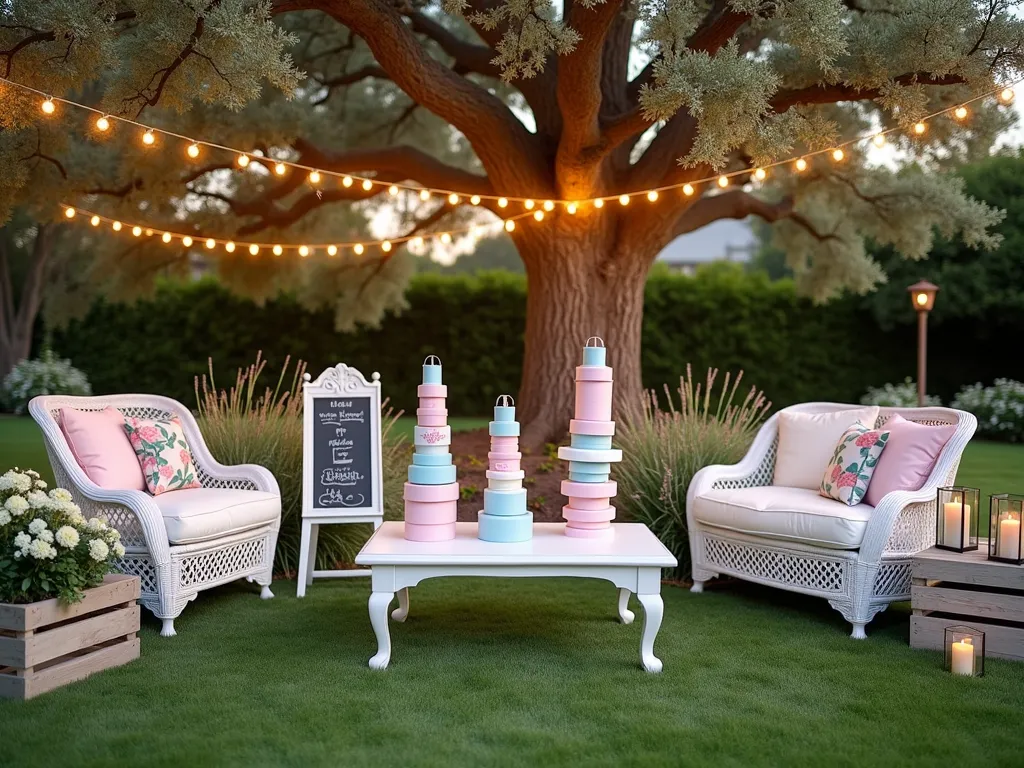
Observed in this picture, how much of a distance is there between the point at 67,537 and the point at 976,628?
317 centimetres

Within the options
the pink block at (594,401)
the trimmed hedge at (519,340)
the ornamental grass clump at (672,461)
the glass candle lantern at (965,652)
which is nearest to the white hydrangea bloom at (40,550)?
the pink block at (594,401)

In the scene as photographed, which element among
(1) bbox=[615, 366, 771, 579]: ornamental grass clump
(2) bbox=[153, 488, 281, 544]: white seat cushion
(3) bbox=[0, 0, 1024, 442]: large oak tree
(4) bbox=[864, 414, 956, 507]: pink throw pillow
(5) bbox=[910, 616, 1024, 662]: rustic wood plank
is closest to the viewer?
(5) bbox=[910, 616, 1024, 662]: rustic wood plank

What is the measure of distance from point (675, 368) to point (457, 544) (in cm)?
856

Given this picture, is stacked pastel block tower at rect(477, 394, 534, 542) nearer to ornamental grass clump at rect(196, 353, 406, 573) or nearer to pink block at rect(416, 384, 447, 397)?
pink block at rect(416, 384, 447, 397)

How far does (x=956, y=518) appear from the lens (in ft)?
12.3

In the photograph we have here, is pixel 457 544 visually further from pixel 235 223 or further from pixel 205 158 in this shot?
pixel 235 223

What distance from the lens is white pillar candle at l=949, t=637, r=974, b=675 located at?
10.8 ft

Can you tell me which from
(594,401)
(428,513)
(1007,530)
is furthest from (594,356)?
(1007,530)

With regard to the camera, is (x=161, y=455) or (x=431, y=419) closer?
(x=431, y=419)

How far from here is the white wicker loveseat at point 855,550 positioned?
383 cm

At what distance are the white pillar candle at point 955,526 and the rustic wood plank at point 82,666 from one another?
10.1 ft

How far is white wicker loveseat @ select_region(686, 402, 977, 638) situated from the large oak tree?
5.33ft

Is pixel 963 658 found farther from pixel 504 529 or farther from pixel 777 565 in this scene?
pixel 504 529

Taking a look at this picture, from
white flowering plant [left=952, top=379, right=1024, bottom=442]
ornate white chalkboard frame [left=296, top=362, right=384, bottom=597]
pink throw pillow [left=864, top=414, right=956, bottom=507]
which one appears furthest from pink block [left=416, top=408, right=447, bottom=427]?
white flowering plant [left=952, top=379, right=1024, bottom=442]
